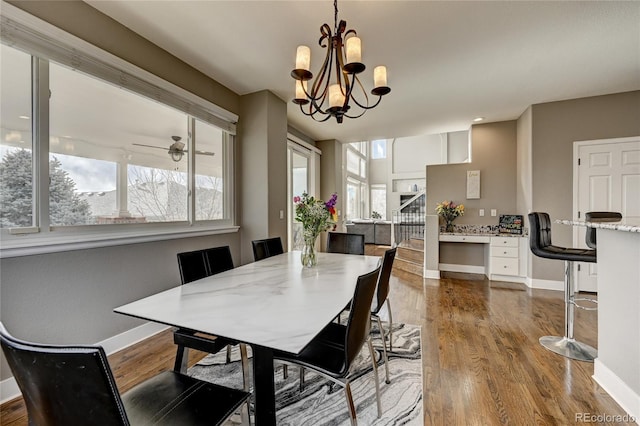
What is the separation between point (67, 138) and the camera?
200 cm

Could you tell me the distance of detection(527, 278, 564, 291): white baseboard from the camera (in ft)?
12.8

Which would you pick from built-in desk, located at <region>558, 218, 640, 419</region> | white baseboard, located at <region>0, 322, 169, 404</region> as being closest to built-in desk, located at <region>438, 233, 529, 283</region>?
built-in desk, located at <region>558, 218, 640, 419</region>

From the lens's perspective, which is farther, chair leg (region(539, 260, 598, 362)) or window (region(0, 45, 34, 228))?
chair leg (region(539, 260, 598, 362))

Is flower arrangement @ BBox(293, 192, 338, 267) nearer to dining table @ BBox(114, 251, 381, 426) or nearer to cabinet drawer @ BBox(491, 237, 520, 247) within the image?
dining table @ BBox(114, 251, 381, 426)

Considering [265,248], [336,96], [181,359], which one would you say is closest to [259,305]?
[181,359]

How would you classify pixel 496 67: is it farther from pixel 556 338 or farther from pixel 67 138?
pixel 67 138

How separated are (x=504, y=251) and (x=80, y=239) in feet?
17.4

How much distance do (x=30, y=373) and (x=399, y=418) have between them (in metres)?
1.65

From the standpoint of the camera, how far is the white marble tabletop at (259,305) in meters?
1.03

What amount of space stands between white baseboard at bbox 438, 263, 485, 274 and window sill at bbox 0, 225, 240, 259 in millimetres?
4415

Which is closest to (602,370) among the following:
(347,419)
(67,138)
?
(347,419)

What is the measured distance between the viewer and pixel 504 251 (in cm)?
434

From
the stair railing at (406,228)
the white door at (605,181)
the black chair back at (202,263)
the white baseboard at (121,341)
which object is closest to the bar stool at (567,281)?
the white door at (605,181)

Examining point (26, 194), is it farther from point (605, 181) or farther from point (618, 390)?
point (605, 181)
